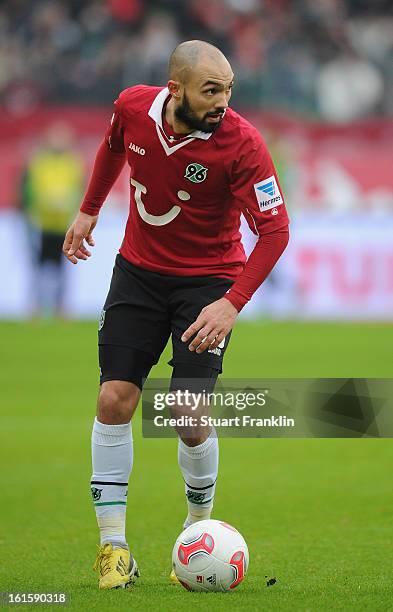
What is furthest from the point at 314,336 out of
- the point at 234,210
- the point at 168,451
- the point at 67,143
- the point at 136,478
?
the point at 234,210

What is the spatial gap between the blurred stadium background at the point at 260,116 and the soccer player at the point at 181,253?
11.2 meters

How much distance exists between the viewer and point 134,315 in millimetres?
5316

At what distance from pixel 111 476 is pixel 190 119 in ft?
5.07

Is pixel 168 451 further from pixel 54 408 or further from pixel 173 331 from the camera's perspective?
pixel 173 331

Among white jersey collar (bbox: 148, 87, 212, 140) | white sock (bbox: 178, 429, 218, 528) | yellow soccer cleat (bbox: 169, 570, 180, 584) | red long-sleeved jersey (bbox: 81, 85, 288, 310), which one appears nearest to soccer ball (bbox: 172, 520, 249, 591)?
yellow soccer cleat (bbox: 169, 570, 180, 584)

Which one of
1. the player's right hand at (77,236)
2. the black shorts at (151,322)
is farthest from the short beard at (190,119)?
the player's right hand at (77,236)

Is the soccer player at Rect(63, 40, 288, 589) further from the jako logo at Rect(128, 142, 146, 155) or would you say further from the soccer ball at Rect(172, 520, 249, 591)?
the soccer ball at Rect(172, 520, 249, 591)

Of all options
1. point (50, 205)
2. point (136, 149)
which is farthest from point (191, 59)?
point (50, 205)

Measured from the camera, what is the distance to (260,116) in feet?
65.7

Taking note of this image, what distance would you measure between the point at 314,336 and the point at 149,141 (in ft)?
34.2

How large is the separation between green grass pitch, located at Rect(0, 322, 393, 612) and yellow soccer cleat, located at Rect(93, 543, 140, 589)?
0.24ft

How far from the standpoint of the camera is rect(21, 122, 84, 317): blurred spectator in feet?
56.0

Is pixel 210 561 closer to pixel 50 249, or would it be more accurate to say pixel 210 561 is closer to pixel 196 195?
pixel 196 195

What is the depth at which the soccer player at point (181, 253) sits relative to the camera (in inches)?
197
